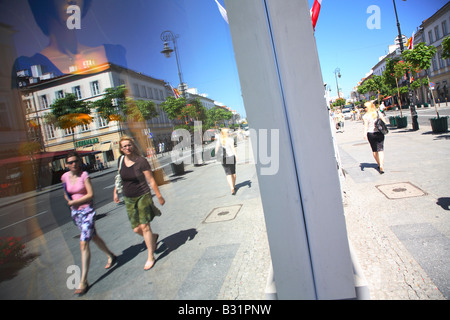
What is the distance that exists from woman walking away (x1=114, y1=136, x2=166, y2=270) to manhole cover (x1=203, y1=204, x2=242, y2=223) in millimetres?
302

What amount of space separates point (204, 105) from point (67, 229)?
75cm

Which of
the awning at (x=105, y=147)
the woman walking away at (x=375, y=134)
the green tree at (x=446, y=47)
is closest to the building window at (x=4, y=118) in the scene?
the awning at (x=105, y=147)

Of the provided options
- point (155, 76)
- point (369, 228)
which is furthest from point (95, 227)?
point (369, 228)

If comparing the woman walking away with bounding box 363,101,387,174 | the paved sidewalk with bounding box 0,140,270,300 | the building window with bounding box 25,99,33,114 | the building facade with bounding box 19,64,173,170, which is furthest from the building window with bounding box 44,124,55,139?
the woman walking away with bounding box 363,101,387,174

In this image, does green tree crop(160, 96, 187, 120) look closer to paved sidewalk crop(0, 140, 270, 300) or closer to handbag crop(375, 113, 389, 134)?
paved sidewalk crop(0, 140, 270, 300)

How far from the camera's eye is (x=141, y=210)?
100 cm

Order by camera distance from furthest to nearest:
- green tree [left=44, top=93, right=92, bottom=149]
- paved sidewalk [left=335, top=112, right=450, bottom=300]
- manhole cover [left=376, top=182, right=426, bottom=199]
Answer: manhole cover [left=376, top=182, right=426, bottom=199] → paved sidewalk [left=335, top=112, right=450, bottom=300] → green tree [left=44, top=93, right=92, bottom=149]

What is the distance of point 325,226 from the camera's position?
38.3 inches

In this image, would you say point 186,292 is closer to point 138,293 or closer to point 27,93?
point 138,293

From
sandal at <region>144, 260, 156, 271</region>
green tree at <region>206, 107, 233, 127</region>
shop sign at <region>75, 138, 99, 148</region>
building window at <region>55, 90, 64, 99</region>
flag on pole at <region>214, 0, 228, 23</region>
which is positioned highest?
flag on pole at <region>214, 0, 228, 23</region>

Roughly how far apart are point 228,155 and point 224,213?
1.68 feet

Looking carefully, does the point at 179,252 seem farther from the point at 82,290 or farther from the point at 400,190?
the point at 400,190

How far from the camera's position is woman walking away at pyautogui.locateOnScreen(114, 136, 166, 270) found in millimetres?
937

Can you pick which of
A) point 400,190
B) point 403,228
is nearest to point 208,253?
point 403,228
